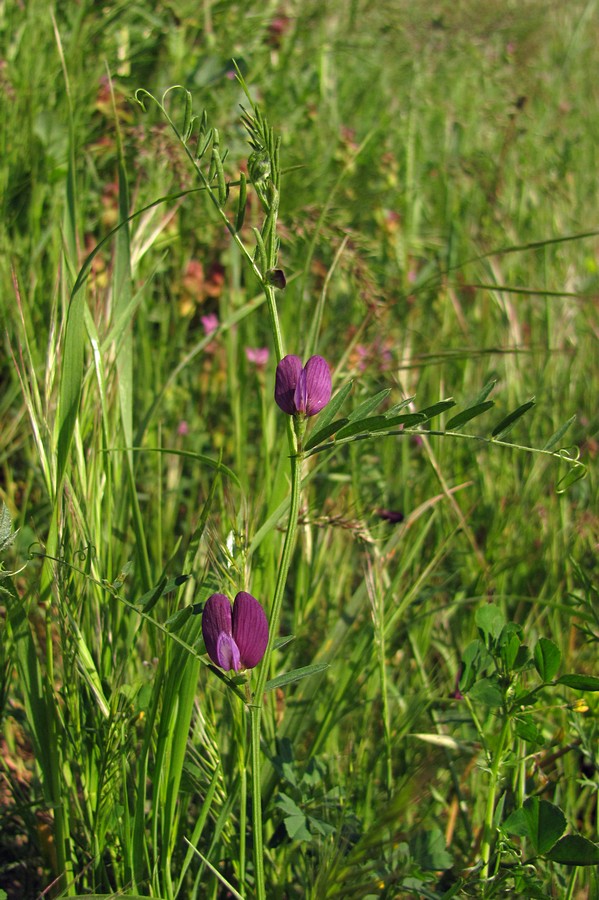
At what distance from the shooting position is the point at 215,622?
716 millimetres

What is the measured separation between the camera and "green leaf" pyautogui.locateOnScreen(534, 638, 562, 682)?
89cm

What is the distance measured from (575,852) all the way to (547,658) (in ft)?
0.63

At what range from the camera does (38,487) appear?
A: 5.38ft

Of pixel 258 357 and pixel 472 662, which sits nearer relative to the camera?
pixel 472 662

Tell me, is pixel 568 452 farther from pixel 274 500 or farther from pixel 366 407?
pixel 274 500

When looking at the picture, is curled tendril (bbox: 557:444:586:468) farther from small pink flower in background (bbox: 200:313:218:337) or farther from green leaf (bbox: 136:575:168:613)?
small pink flower in background (bbox: 200:313:218:337)

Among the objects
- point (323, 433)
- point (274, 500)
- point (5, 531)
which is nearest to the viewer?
point (323, 433)

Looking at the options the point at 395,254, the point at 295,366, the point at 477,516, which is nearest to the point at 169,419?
the point at 477,516

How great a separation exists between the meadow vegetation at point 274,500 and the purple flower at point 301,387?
1.0 inches

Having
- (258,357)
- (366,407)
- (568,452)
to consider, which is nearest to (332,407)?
(366,407)

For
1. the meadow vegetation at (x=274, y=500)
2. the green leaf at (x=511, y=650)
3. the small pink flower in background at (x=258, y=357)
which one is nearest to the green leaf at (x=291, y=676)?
the meadow vegetation at (x=274, y=500)

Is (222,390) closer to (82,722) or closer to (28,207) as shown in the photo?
(28,207)

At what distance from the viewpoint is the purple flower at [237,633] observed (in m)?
0.71

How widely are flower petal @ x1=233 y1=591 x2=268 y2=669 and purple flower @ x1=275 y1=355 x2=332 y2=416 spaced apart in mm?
169
